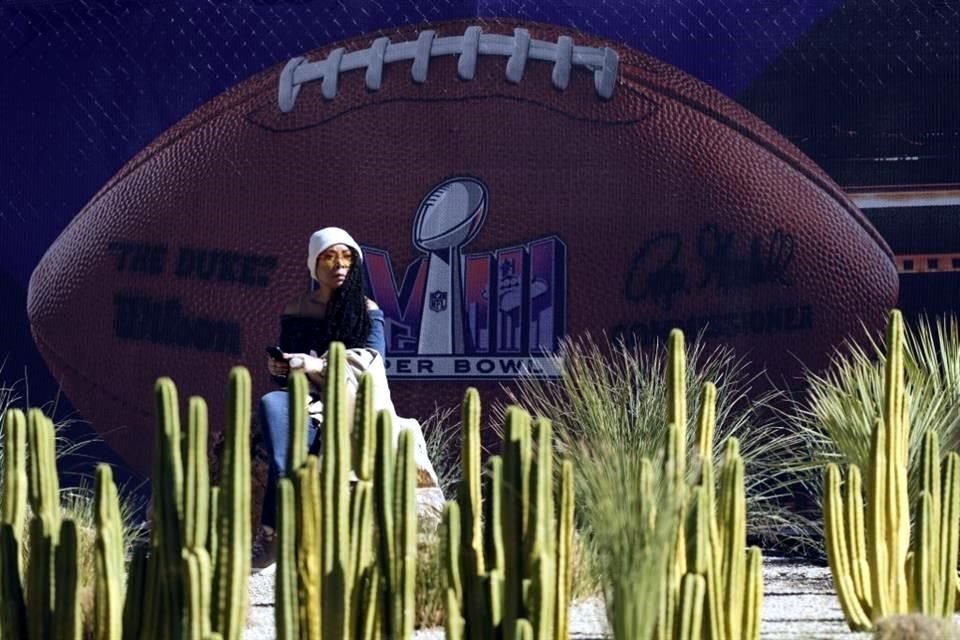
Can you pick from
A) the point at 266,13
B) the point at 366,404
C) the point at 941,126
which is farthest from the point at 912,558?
the point at 266,13

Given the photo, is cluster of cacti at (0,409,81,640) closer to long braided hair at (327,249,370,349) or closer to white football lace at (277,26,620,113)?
long braided hair at (327,249,370,349)

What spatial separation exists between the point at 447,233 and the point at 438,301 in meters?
0.31

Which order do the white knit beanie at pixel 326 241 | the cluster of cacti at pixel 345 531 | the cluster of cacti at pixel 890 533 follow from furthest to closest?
1. the white knit beanie at pixel 326 241
2. the cluster of cacti at pixel 890 533
3. the cluster of cacti at pixel 345 531

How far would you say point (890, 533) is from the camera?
488cm

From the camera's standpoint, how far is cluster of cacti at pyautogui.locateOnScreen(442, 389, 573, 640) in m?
3.85

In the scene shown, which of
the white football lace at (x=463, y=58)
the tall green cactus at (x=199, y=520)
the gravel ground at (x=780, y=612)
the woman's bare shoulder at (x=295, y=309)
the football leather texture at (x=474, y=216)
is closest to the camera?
the tall green cactus at (x=199, y=520)

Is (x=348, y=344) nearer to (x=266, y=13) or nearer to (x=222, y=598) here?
(x=222, y=598)

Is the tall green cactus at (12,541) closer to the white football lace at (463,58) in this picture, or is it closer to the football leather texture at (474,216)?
the football leather texture at (474,216)

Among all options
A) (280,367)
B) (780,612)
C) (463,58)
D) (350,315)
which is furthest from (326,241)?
(463,58)

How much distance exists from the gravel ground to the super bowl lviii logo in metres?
1.58

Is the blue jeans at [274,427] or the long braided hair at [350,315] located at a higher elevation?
the long braided hair at [350,315]

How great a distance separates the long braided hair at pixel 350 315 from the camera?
18.3ft

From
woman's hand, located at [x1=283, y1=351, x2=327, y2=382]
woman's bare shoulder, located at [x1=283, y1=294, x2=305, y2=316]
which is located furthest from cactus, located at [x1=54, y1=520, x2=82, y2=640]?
woman's bare shoulder, located at [x1=283, y1=294, x2=305, y2=316]

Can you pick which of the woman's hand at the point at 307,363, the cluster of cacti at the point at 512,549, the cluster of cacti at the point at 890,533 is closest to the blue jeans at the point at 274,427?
the woman's hand at the point at 307,363
